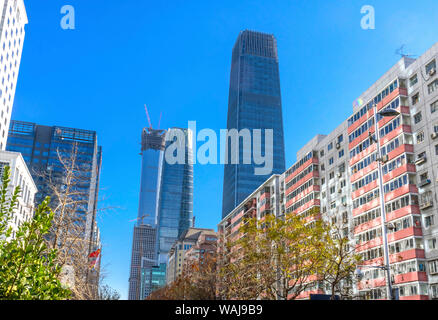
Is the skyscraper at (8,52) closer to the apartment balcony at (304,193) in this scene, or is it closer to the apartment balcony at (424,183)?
the apartment balcony at (304,193)

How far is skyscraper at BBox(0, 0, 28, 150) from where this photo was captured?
96.6m

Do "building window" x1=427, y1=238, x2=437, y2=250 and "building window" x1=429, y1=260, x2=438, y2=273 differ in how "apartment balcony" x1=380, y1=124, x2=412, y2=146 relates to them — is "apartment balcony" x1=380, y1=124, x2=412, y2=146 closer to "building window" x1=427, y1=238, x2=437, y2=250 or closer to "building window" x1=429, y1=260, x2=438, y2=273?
"building window" x1=427, y1=238, x2=437, y2=250

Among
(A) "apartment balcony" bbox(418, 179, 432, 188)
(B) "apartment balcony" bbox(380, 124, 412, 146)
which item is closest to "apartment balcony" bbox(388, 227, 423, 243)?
(A) "apartment balcony" bbox(418, 179, 432, 188)

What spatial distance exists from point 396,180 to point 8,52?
8697cm

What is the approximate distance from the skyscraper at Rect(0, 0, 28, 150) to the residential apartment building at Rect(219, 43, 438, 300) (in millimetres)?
71753

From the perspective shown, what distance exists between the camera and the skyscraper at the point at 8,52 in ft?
317

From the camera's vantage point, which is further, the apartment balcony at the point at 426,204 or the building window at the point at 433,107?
the building window at the point at 433,107

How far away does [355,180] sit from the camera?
66312 mm

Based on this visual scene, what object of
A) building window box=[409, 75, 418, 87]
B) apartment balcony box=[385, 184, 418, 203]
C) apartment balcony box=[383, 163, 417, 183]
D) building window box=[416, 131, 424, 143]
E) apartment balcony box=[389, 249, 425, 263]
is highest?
building window box=[409, 75, 418, 87]

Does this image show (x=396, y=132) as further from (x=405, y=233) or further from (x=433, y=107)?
(x=405, y=233)

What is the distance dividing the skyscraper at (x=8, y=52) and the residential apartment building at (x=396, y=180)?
71.8 meters

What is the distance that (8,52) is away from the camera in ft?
332

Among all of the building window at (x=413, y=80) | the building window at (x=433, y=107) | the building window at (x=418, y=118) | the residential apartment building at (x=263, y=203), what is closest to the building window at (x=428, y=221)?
the building window at (x=418, y=118)
